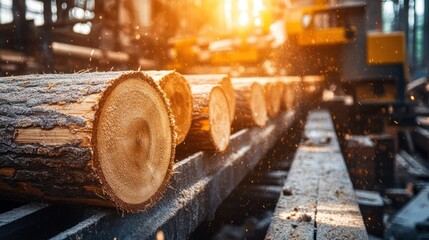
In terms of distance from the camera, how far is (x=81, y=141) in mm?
1353

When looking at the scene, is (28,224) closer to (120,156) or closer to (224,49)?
(120,156)

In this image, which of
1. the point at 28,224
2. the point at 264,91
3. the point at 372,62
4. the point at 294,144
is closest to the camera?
the point at 28,224

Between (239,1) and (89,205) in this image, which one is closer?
(89,205)

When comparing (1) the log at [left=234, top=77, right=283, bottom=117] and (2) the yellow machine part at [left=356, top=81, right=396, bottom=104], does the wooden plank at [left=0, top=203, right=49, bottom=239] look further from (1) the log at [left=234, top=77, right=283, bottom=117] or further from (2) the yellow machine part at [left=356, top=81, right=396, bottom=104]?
(2) the yellow machine part at [left=356, top=81, right=396, bottom=104]

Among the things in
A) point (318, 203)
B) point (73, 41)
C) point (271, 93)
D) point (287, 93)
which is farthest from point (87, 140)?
point (73, 41)

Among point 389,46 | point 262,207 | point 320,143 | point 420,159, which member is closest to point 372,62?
point 389,46

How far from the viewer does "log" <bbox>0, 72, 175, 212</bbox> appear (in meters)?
1.39

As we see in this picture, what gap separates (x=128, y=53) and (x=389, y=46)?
6.62 meters

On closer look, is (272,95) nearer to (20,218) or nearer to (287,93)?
(287,93)

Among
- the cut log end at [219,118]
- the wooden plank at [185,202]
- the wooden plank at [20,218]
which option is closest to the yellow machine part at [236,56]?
the wooden plank at [185,202]

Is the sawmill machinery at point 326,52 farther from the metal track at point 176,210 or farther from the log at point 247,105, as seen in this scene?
the metal track at point 176,210

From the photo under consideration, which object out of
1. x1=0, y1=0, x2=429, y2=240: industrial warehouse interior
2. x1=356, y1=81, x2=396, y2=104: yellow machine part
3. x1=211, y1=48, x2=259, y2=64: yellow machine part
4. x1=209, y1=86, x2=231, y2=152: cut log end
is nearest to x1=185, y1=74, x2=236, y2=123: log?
x1=0, y1=0, x2=429, y2=240: industrial warehouse interior

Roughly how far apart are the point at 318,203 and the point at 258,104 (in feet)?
5.87

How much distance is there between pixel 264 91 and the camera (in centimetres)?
437
